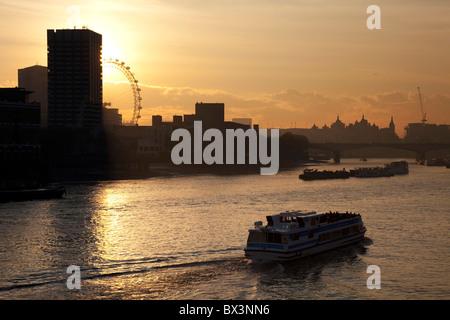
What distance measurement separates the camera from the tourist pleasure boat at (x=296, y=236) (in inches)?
1895

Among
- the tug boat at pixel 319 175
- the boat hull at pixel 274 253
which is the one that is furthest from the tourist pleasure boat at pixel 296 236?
the tug boat at pixel 319 175

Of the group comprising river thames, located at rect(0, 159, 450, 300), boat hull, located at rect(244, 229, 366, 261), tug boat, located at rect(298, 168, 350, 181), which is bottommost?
river thames, located at rect(0, 159, 450, 300)

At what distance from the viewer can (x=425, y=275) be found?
4497cm

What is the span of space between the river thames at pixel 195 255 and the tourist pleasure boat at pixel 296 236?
852 millimetres

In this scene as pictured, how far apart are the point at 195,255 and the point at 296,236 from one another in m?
8.71

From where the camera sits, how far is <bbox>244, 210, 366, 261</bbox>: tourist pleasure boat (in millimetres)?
48125

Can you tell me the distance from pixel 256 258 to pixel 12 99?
92.1 meters

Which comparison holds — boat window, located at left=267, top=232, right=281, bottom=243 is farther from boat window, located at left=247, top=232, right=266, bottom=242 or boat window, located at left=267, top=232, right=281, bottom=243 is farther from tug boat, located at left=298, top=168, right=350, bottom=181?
tug boat, located at left=298, top=168, right=350, bottom=181

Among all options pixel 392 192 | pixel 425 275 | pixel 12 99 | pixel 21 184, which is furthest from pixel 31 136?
pixel 425 275

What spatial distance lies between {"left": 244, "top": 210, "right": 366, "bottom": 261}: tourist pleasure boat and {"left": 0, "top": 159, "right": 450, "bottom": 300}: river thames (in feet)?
2.80

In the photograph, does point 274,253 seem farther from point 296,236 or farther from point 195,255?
point 195,255

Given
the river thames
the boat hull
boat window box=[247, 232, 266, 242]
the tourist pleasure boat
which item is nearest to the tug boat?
the river thames
